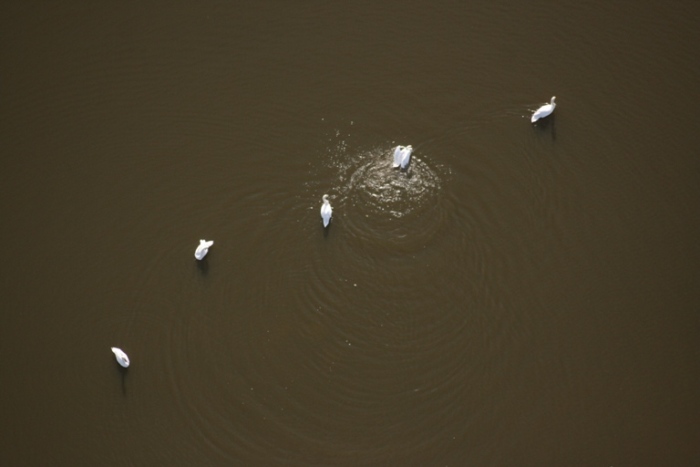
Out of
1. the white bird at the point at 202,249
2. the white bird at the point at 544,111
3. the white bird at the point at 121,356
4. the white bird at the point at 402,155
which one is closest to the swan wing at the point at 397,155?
the white bird at the point at 402,155

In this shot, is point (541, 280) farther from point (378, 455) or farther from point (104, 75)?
point (104, 75)

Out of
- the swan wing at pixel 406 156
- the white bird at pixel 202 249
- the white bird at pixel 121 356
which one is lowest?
the white bird at pixel 121 356

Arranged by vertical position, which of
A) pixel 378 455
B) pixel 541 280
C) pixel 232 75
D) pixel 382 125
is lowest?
pixel 378 455

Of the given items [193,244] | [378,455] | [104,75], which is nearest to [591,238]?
[378,455]

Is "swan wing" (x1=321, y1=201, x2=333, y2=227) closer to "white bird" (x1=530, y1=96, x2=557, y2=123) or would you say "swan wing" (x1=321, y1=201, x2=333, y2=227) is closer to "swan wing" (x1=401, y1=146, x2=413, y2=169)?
"swan wing" (x1=401, y1=146, x2=413, y2=169)

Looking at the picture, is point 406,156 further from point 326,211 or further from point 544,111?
point 544,111

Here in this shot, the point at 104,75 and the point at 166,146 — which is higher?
the point at 104,75

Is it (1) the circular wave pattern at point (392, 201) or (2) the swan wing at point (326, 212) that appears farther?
(1) the circular wave pattern at point (392, 201)

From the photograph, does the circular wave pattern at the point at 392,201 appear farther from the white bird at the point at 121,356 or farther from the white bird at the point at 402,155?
the white bird at the point at 121,356
